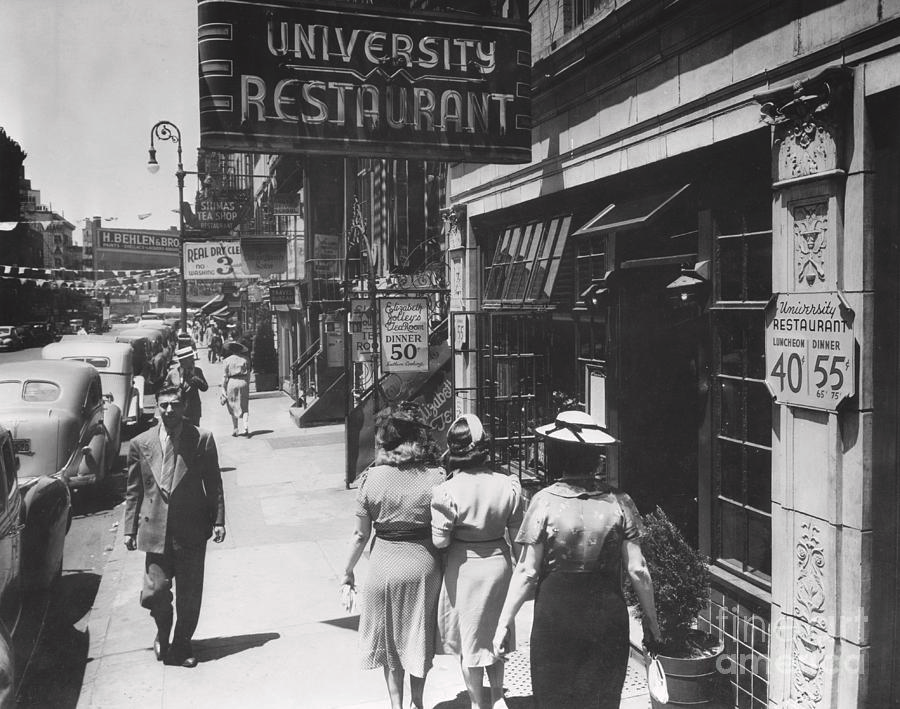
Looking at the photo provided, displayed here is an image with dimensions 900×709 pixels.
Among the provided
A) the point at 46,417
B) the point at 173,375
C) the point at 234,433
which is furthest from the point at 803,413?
the point at 234,433

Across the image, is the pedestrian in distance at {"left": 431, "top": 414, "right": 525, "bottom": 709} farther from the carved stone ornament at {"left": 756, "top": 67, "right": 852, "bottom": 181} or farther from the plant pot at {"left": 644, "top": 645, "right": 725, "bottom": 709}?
the carved stone ornament at {"left": 756, "top": 67, "right": 852, "bottom": 181}

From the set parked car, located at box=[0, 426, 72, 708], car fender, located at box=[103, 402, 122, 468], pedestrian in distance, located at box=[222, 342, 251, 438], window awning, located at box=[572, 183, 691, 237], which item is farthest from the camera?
pedestrian in distance, located at box=[222, 342, 251, 438]

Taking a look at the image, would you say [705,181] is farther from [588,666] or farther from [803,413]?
[588,666]

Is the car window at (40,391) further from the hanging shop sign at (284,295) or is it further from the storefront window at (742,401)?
the hanging shop sign at (284,295)

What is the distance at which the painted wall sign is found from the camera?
1925 inches

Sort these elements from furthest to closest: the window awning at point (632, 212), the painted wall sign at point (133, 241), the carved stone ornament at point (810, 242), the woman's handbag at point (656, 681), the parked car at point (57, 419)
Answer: the painted wall sign at point (133, 241)
the parked car at point (57, 419)
the window awning at point (632, 212)
the carved stone ornament at point (810, 242)
the woman's handbag at point (656, 681)

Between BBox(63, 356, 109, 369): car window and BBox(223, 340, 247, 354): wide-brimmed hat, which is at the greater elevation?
BBox(223, 340, 247, 354): wide-brimmed hat

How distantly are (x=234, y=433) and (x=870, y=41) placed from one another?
602 inches

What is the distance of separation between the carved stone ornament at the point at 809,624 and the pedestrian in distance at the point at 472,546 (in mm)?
1735

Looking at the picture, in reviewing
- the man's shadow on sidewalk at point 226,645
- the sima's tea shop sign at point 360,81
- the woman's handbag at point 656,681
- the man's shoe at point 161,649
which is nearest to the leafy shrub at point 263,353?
the sima's tea shop sign at point 360,81

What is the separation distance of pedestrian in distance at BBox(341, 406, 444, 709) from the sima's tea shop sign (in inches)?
138

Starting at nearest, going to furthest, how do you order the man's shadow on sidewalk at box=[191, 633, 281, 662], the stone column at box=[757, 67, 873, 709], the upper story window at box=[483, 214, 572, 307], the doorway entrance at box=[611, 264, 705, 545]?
the stone column at box=[757, 67, 873, 709] → the man's shadow on sidewalk at box=[191, 633, 281, 662] → the doorway entrance at box=[611, 264, 705, 545] → the upper story window at box=[483, 214, 572, 307]

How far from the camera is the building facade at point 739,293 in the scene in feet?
14.2

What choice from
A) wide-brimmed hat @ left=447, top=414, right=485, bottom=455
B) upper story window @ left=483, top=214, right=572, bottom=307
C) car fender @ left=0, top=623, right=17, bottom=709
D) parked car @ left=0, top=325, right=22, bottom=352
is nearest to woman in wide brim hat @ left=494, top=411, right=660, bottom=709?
wide-brimmed hat @ left=447, top=414, right=485, bottom=455
